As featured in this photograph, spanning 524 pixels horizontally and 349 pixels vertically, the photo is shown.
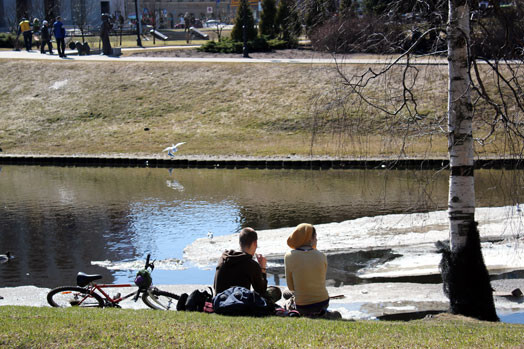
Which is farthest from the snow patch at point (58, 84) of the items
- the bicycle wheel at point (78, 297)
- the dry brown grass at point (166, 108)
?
the bicycle wheel at point (78, 297)

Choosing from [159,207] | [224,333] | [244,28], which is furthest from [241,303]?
[244,28]

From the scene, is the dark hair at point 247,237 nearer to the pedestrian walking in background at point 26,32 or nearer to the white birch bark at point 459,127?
the white birch bark at point 459,127

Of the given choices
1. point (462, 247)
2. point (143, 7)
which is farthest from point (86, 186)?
point (143, 7)

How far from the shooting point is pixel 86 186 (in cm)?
2420


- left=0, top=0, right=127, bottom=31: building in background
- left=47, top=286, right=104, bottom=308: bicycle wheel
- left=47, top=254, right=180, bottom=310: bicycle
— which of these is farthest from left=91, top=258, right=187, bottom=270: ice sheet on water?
left=0, top=0, right=127, bottom=31: building in background

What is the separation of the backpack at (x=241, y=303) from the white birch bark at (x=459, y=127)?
311 cm

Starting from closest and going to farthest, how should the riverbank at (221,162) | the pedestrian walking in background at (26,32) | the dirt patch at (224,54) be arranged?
the riverbank at (221,162)
the dirt patch at (224,54)
the pedestrian walking in background at (26,32)

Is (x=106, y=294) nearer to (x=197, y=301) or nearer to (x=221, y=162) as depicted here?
(x=197, y=301)

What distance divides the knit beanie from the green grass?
2.99 feet

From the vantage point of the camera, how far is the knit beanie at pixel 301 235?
7.85 meters

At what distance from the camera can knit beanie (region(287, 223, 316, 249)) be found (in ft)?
25.8

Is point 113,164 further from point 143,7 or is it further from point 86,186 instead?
point 143,7

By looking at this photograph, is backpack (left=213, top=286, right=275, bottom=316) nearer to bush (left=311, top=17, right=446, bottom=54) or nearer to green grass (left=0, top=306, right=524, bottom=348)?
green grass (left=0, top=306, right=524, bottom=348)

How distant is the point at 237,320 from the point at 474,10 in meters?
5.06
